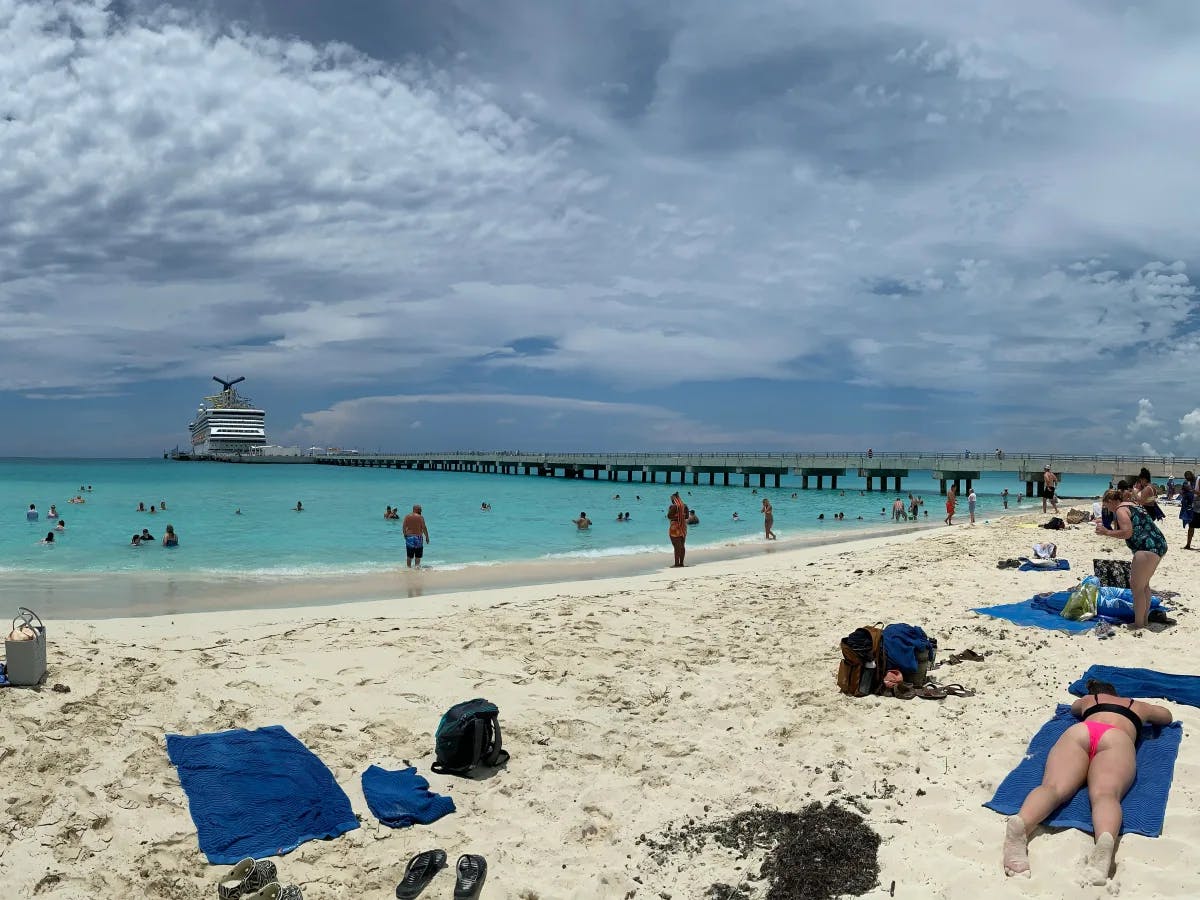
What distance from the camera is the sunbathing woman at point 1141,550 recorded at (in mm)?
6824

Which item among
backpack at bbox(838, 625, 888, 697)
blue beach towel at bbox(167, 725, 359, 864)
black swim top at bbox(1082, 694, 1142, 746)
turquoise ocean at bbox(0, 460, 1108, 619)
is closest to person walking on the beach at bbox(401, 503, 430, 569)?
turquoise ocean at bbox(0, 460, 1108, 619)

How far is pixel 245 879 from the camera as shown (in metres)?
3.78

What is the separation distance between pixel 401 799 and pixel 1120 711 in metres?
4.03

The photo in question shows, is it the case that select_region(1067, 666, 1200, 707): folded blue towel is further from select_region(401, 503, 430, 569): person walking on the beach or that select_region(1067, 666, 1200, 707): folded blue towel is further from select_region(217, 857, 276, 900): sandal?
select_region(401, 503, 430, 569): person walking on the beach

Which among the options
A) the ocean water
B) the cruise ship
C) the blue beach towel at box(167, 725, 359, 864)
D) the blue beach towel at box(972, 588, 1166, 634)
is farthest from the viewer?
the cruise ship

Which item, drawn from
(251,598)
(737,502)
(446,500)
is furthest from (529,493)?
(251,598)

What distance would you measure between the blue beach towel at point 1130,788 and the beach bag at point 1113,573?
13.0 feet

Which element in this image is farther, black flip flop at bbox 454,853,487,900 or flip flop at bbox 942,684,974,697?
flip flop at bbox 942,684,974,697

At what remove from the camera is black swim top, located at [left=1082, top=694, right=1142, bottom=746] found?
14.3 feet

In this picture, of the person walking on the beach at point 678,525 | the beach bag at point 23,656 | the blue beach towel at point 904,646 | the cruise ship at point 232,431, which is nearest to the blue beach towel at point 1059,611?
the blue beach towel at point 904,646

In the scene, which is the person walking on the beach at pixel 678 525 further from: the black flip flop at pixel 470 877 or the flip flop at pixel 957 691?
the black flip flop at pixel 470 877

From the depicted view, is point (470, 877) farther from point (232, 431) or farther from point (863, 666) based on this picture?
point (232, 431)

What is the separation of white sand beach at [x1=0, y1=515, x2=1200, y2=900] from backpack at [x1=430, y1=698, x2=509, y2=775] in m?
0.12

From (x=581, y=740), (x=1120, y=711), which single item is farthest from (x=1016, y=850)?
(x=581, y=740)
